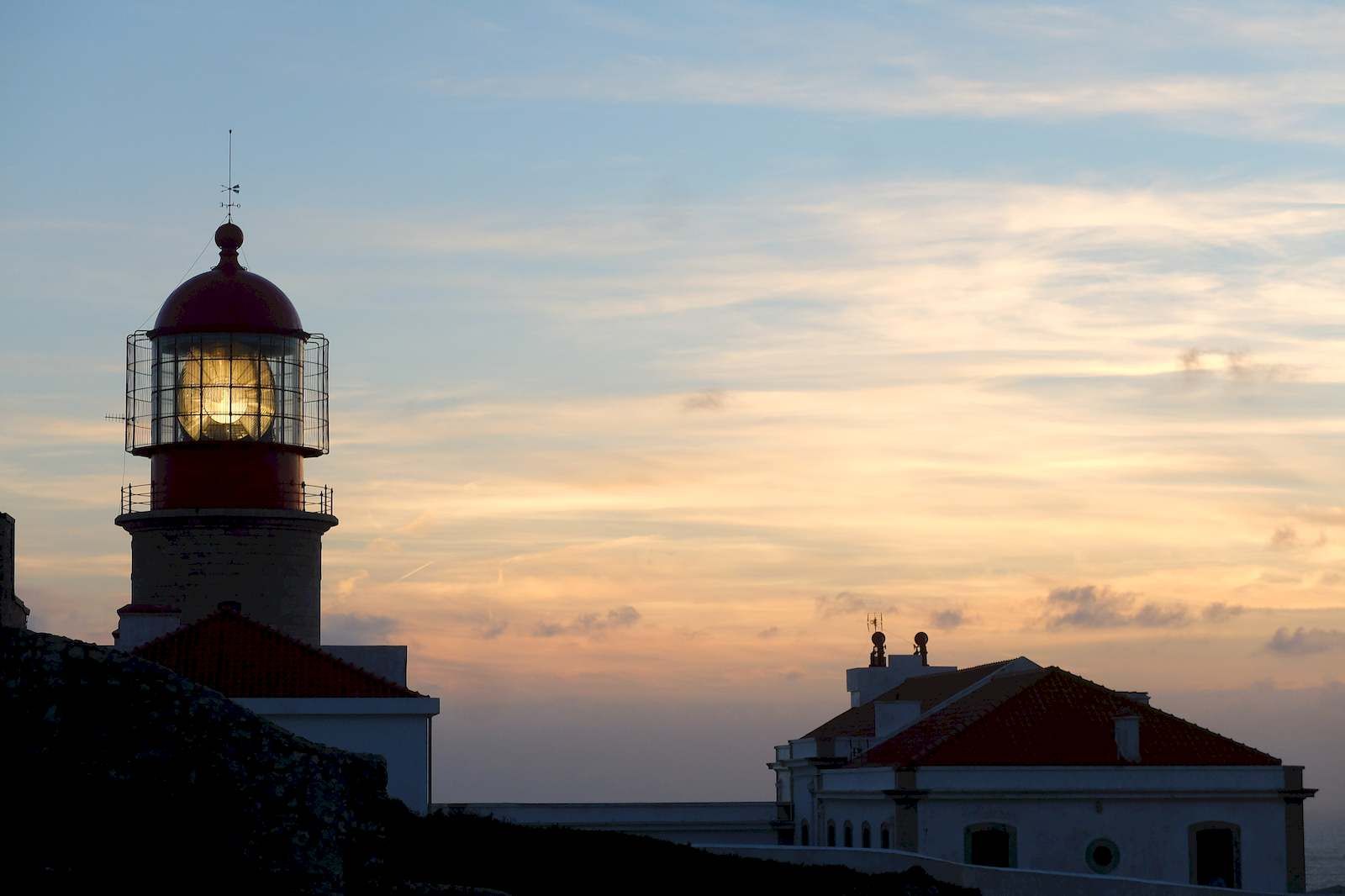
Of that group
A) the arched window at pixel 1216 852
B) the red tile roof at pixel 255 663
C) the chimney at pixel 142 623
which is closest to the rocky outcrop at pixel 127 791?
the red tile roof at pixel 255 663

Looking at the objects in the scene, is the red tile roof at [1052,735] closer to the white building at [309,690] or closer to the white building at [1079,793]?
the white building at [1079,793]

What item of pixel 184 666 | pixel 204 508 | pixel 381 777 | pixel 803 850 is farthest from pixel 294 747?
pixel 204 508

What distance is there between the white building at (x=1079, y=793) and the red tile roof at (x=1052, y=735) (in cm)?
3

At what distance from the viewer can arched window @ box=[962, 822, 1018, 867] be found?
1511 inches

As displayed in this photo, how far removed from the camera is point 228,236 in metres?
38.2

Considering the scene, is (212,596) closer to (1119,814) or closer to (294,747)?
(1119,814)

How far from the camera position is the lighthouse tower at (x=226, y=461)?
36281 mm

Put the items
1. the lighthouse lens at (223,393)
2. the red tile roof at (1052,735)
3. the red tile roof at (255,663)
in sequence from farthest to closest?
1. the red tile roof at (1052,735)
2. the lighthouse lens at (223,393)
3. the red tile roof at (255,663)

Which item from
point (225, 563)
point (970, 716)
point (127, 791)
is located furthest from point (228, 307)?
point (127, 791)

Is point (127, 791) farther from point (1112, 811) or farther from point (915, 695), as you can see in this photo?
point (915, 695)

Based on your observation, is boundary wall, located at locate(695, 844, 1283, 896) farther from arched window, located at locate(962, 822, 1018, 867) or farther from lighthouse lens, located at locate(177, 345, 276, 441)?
lighthouse lens, located at locate(177, 345, 276, 441)

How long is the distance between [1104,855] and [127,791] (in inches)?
1208

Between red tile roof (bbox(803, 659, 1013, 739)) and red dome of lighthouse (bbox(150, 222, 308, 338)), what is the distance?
1793 centimetres

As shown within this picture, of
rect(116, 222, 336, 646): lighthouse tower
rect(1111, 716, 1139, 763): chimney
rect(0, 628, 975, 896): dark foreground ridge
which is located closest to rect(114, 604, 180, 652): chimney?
rect(116, 222, 336, 646): lighthouse tower
